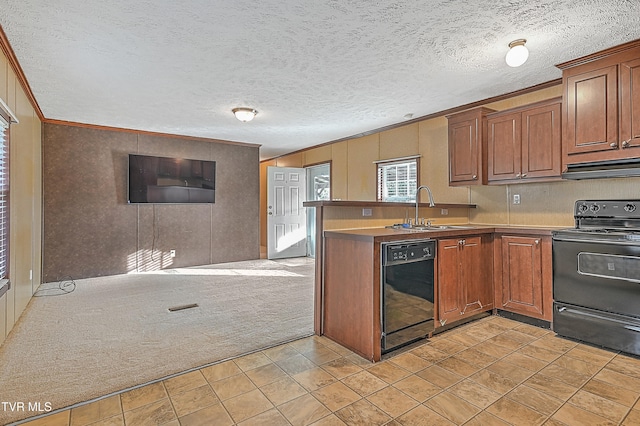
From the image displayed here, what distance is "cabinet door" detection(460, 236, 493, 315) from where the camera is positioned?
319cm

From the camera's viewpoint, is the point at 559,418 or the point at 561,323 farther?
the point at 561,323

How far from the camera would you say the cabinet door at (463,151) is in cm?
395

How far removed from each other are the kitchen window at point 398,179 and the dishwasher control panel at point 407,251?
260 centimetres

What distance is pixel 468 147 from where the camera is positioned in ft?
13.2

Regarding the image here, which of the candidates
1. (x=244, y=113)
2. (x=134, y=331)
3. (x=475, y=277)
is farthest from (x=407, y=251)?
(x=244, y=113)

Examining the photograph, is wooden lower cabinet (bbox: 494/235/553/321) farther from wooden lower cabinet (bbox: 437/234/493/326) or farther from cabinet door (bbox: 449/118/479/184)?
cabinet door (bbox: 449/118/479/184)

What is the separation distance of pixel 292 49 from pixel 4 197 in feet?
8.98

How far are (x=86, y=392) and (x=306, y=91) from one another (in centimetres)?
340

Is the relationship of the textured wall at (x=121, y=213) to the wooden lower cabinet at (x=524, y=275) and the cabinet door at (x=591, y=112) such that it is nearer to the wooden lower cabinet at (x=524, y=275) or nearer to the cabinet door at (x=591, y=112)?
the wooden lower cabinet at (x=524, y=275)

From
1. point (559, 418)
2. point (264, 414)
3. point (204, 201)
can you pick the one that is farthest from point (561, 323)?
point (204, 201)

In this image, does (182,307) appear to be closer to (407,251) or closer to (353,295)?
(353,295)

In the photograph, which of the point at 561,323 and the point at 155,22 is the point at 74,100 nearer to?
the point at 155,22

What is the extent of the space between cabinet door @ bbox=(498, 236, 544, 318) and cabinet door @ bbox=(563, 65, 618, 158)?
0.91 metres

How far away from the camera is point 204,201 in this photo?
638 centimetres
